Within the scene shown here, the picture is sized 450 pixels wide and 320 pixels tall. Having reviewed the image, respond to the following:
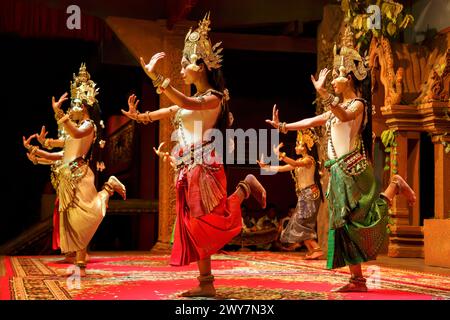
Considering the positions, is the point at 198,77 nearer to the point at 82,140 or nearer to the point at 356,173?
the point at 356,173

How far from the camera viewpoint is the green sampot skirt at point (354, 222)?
13.3ft

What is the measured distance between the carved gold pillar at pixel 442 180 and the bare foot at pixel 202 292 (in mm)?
4631

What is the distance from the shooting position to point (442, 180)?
7648 millimetres

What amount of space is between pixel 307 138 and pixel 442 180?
59.2 inches

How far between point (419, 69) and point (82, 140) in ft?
14.6

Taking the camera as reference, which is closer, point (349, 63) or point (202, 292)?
point (202, 292)

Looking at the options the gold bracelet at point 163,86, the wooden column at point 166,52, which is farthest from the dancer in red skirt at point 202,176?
the wooden column at point 166,52

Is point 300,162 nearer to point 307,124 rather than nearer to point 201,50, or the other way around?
point 307,124

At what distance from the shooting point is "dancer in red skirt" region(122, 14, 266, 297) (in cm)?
360

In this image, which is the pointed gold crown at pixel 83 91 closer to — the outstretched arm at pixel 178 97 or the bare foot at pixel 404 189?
the outstretched arm at pixel 178 97

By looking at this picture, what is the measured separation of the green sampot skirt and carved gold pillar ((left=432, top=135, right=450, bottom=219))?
374 cm

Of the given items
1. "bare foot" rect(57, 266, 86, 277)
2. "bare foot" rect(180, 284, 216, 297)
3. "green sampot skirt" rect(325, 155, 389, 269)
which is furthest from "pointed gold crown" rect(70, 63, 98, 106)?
"bare foot" rect(180, 284, 216, 297)

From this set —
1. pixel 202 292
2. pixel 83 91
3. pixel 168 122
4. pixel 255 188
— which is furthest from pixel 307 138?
pixel 202 292
